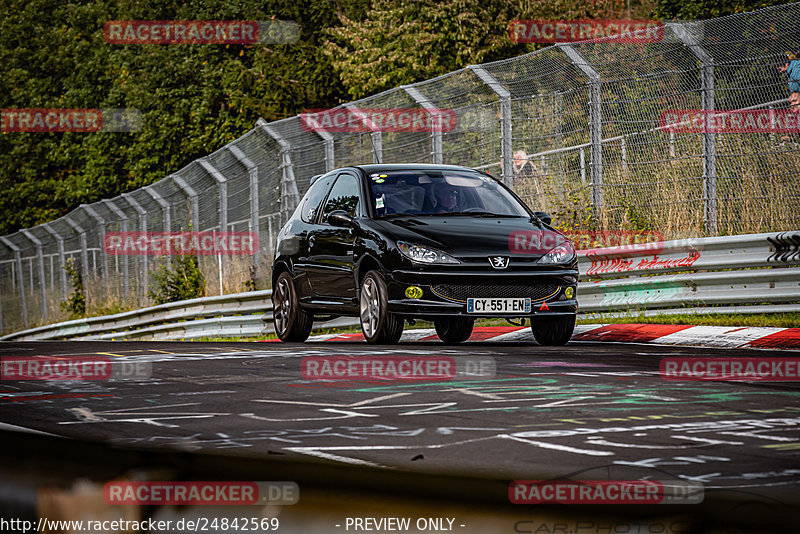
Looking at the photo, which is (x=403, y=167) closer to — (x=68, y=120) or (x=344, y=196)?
(x=344, y=196)

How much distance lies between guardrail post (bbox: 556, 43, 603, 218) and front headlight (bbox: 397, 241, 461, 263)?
527 centimetres

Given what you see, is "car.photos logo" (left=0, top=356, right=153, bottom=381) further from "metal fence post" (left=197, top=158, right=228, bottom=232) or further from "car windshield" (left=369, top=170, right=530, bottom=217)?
"metal fence post" (left=197, top=158, right=228, bottom=232)

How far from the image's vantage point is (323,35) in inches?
1684

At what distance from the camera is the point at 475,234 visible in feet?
37.1

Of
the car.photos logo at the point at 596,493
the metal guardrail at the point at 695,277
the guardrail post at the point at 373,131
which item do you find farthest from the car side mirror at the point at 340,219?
the car.photos logo at the point at 596,493

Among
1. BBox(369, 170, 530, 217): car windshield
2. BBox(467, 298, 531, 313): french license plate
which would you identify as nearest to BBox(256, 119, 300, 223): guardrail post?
BBox(369, 170, 530, 217): car windshield

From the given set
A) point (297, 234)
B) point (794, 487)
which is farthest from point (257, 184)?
point (794, 487)

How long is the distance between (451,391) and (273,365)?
2.67 m

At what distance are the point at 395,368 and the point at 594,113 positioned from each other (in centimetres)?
775

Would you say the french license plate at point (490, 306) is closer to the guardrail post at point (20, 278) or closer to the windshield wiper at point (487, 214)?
the windshield wiper at point (487, 214)

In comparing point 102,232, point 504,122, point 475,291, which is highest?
point 504,122

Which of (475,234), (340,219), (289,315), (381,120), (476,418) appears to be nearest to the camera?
(476,418)

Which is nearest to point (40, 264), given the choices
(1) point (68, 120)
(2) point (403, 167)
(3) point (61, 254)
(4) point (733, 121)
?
(3) point (61, 254)

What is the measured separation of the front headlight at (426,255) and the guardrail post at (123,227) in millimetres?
18229
